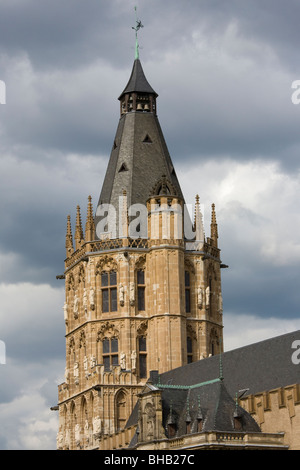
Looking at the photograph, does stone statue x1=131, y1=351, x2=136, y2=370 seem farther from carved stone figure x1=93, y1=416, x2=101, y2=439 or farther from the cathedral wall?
the cathedral wall

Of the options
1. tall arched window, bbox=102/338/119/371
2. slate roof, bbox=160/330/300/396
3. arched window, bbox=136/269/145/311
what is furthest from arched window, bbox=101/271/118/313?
slate roof, bbox=160/330/300/396

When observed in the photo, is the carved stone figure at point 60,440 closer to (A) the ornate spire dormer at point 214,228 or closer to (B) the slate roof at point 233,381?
(A) the ornate spire dormer at point 214,228

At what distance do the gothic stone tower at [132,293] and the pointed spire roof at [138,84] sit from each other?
10.7ft

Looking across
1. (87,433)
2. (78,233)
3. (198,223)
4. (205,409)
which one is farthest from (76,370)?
(205,409)

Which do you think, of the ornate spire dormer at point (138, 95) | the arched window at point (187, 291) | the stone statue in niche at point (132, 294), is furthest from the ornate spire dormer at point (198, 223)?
the ornate spire dormer at point (138, 95)

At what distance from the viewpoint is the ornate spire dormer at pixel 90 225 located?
114125 millimetres

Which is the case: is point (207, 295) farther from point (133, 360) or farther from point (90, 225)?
point (90, 225)

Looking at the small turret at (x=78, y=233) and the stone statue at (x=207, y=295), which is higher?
the small turret at (x=78, y=233)

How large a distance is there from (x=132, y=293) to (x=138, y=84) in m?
21.0

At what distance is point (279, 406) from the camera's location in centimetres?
8288

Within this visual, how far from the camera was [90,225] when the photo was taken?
376 feet

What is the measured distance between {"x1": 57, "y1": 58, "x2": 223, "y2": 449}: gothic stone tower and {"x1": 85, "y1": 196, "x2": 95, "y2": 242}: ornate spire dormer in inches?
3.6
